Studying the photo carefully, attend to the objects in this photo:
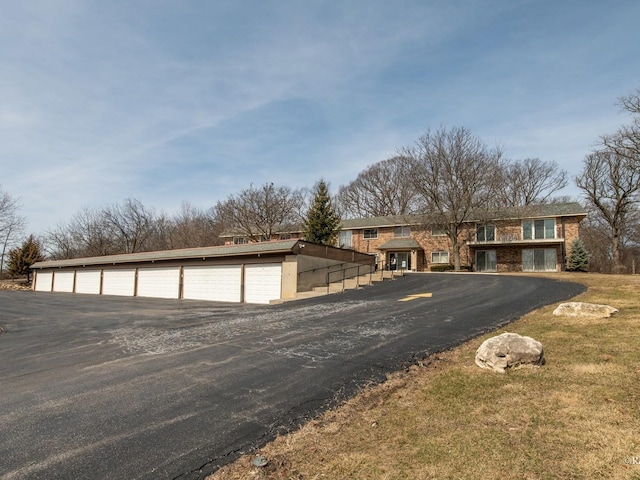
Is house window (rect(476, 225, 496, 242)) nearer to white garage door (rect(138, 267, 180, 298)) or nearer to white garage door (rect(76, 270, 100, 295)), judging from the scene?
white garage door (rect(138, 267, 180, 298))

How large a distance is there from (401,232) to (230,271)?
22.7 m

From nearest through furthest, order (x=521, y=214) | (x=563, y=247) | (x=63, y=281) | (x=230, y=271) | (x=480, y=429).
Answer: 1. (x=480, y=429)
2. (x=230, y=271)
3. (x=563, y=247)
4. (x=521, y=214)
5. (x=63, y=281)

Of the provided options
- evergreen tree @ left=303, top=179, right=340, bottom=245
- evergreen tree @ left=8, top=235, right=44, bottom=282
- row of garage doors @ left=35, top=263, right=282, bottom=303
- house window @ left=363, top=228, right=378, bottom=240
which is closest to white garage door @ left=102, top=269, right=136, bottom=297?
row of garage doors @ left=35, top=263, right=282, bottom=303

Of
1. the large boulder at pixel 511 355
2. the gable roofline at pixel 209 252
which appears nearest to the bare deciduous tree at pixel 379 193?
the gable roofline at pixel 209 252

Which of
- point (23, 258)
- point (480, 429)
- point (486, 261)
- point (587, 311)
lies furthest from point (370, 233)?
point (23, 258)

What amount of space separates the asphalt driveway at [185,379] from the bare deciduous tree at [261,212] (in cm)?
2701

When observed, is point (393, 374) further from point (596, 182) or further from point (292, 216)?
point (596, 182)

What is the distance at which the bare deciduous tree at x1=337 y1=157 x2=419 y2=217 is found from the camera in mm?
49938

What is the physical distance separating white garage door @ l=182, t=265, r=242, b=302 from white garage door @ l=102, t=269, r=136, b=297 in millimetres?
7020

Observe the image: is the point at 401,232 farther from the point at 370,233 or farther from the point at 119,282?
the point at 119,282

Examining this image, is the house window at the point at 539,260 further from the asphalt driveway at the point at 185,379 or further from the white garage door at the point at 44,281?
the white garage door at the point at 44,281

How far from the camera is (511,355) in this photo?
5.26 metres

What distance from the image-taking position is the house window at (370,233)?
39.9 m

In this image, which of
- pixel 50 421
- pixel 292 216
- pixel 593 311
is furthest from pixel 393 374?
pixel 292 216
